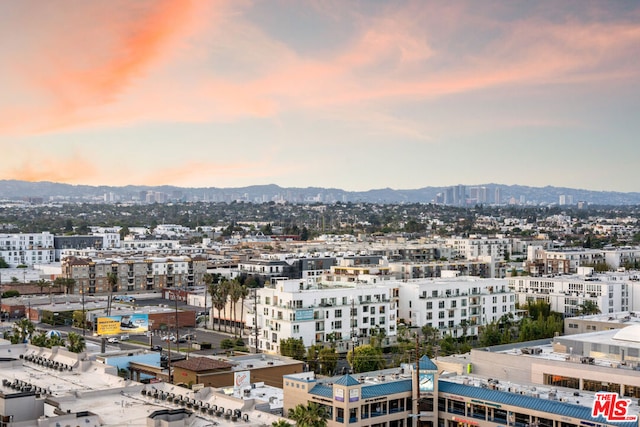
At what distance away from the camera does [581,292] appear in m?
78.6

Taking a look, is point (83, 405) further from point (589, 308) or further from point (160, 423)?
point (589, 308)

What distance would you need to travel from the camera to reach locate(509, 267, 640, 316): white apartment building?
77.4m

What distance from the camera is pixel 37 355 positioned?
4050 cm

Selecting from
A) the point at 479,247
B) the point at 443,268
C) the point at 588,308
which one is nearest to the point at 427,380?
the point at 588,308

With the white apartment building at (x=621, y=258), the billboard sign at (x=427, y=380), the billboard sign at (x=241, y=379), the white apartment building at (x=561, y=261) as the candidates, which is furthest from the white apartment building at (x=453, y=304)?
the white apartment building at (x=621, y=258)

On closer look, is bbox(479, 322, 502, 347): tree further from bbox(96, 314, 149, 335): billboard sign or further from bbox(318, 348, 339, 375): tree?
bbox(96, 314, 149, 335): billboard sign

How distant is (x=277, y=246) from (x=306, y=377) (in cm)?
10344

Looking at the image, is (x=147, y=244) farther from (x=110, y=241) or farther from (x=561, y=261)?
(x=561, y=261)

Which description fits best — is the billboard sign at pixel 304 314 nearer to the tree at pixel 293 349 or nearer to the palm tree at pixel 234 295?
the tree at pixel 293 349

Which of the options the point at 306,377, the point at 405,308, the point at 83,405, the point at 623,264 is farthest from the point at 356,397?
the point at 623,264

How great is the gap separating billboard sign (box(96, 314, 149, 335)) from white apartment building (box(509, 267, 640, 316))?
104 ft

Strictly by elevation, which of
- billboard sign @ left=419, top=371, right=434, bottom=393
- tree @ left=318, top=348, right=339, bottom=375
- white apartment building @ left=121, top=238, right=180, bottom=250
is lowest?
tree @ left=318, top=348, right=339, bottom=375

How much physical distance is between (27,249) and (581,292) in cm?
8700

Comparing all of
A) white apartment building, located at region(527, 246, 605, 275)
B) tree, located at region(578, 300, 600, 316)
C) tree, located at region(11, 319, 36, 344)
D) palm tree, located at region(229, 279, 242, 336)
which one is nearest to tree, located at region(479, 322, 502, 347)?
tree, located at region(578, 300, 600, 316)
